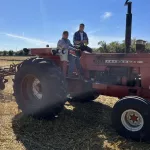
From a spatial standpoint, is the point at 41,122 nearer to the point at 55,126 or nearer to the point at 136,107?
the point at 55,126

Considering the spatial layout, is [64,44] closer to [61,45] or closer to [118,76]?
[61,45]

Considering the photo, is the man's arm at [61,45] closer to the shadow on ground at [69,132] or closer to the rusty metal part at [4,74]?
the shadow on ground at [69,132]

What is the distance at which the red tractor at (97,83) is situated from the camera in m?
5.26

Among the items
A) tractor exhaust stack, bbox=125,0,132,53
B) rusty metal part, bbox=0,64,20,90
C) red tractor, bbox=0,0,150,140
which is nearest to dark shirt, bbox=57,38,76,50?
red tractor, bbox=0,0,150,140

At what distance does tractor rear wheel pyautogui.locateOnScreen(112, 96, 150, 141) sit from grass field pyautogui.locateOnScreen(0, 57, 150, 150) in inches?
6.2

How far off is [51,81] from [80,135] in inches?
49.9

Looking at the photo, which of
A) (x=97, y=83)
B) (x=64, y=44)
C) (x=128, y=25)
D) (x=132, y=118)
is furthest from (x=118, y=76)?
(x=64, y=44)

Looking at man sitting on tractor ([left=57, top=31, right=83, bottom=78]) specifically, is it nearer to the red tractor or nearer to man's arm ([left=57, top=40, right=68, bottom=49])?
man's arm ([left=57, top=40, right=68, bottom=49])

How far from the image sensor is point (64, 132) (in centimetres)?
552

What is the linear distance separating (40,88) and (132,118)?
2274mm

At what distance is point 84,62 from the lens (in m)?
6.79

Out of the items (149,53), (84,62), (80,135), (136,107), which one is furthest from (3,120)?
(149,53)

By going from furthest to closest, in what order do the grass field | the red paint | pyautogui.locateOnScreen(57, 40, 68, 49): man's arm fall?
1. pyautogui.locateOnScreen(57, 40, 68, 49): man's arm
2. the red paint
3. the grass field

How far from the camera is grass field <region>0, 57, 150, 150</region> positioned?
193 inches
